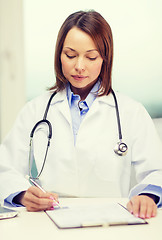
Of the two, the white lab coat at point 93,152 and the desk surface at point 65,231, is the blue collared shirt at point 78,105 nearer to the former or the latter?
the white lab coat at point 93,152

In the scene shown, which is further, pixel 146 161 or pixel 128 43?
pixel 128 43

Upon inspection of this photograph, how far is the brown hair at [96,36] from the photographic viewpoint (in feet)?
4.41

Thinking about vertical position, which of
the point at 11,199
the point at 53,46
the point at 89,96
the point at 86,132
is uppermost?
the point at 53,46

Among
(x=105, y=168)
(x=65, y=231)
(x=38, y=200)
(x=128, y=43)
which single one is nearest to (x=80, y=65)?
(x=105, y=168)

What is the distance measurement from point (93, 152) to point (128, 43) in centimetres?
86

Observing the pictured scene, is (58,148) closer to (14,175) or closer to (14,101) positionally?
(14,175)

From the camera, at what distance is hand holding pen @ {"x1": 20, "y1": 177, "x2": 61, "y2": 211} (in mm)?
1051

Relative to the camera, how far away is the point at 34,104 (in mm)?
1525

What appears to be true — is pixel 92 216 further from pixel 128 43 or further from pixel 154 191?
pixel 128 43

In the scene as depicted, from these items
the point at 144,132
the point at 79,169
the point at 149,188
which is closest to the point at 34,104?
the point at 79,169

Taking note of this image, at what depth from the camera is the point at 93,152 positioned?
54.2 inches

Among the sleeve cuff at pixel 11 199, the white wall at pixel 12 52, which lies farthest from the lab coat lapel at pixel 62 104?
the white wall at pixel 12 52

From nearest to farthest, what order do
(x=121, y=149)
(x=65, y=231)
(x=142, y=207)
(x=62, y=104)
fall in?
(x=65, y=231) < (x=142, y=207) < (x=121, y=149) < (x=62, y=104)

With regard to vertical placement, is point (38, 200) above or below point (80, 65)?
below
